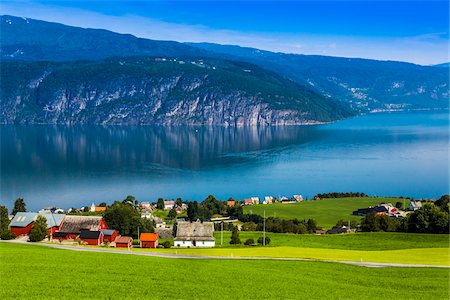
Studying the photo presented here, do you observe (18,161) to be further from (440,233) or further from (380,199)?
(440,233)

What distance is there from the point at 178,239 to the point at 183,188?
36.2 metres

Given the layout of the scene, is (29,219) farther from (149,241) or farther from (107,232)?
(149,241)

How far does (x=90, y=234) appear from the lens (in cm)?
2834

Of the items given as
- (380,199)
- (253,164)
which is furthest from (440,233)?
(253,164)

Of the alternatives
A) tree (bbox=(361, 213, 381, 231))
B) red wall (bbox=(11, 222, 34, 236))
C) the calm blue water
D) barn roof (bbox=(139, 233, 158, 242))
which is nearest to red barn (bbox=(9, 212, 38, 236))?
red wall (bbox=(11, 222, 34, 236))

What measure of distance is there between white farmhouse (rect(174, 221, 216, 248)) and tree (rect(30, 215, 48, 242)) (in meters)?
6.83

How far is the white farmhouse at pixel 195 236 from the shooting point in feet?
95.5

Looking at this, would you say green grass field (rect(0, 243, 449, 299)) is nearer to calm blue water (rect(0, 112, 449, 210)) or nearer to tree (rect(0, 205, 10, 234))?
tree (rect(0, 205, 10, 234))

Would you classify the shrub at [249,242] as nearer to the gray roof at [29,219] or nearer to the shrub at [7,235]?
the gray roof at [29,219]

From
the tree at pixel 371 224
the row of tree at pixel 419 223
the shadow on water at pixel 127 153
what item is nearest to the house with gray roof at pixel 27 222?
the tree at pixel 371 224

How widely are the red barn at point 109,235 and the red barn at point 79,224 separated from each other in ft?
3.56

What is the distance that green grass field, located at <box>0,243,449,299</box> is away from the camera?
12031 millimetres

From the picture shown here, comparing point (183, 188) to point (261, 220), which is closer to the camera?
point (261, 220)

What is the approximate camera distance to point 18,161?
8750cm
